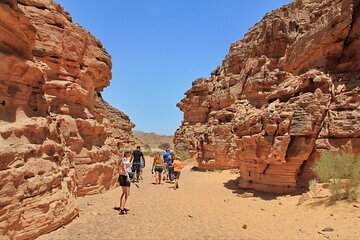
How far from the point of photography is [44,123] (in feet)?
20.8

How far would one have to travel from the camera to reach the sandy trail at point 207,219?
19.5 ft

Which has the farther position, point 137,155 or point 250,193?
point 137,155

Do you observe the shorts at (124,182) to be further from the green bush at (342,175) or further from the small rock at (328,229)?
the green bush at (342,175)

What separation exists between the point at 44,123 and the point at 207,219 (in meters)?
5.03

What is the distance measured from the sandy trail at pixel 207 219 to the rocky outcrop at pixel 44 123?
637mm

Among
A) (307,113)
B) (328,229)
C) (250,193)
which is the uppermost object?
(307,113)

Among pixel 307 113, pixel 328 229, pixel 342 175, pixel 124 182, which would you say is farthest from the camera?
pixel 307 113

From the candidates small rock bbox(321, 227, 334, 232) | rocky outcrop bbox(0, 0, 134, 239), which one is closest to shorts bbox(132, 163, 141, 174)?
rocky outcrop bbox(0, 0, 134, 239)

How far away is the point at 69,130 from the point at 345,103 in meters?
10.4

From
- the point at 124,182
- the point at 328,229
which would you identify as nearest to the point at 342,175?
the point at 328,229

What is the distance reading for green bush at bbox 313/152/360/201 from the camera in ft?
25.0

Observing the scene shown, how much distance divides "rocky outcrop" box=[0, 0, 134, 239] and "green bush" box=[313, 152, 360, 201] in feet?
24.3

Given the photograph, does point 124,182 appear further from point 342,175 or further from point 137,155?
point 342,175

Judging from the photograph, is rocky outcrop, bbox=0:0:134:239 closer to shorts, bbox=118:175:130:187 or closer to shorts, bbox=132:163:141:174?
shorts, bbox=118:175:130:187
